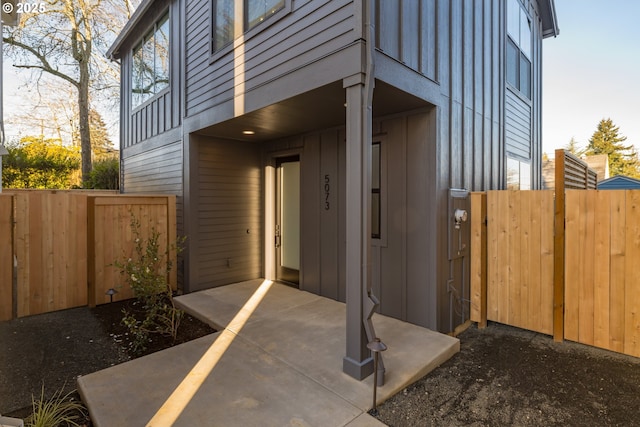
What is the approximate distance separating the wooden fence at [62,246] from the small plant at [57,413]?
2.34m

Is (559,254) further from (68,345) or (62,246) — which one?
(62,246)

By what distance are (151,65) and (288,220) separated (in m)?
4.34

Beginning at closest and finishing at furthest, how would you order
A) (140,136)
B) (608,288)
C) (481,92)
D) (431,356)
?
(431,356) → (608,288) → (481,92) → (140,136)

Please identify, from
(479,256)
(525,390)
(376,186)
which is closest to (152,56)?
(376,186)

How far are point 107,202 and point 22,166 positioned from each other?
8.61 metres

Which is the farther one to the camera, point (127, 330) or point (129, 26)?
point (129, 26)

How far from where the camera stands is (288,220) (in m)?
5.55

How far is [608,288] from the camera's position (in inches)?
129

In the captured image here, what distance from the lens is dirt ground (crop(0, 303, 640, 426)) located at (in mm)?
2336

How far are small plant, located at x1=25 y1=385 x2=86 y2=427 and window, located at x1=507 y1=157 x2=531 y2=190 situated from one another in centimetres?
646

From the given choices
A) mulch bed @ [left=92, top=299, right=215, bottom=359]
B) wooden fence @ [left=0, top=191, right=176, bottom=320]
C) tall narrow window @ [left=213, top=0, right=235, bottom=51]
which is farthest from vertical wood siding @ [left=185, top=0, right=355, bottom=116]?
mulch bed @ [left=92, top=299, right=215, bottom=359]

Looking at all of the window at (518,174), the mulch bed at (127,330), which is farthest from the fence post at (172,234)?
the window at (518,174)

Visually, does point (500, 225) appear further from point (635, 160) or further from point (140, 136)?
point (635, 160)

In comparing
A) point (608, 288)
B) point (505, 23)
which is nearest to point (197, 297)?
point (608, 288)
